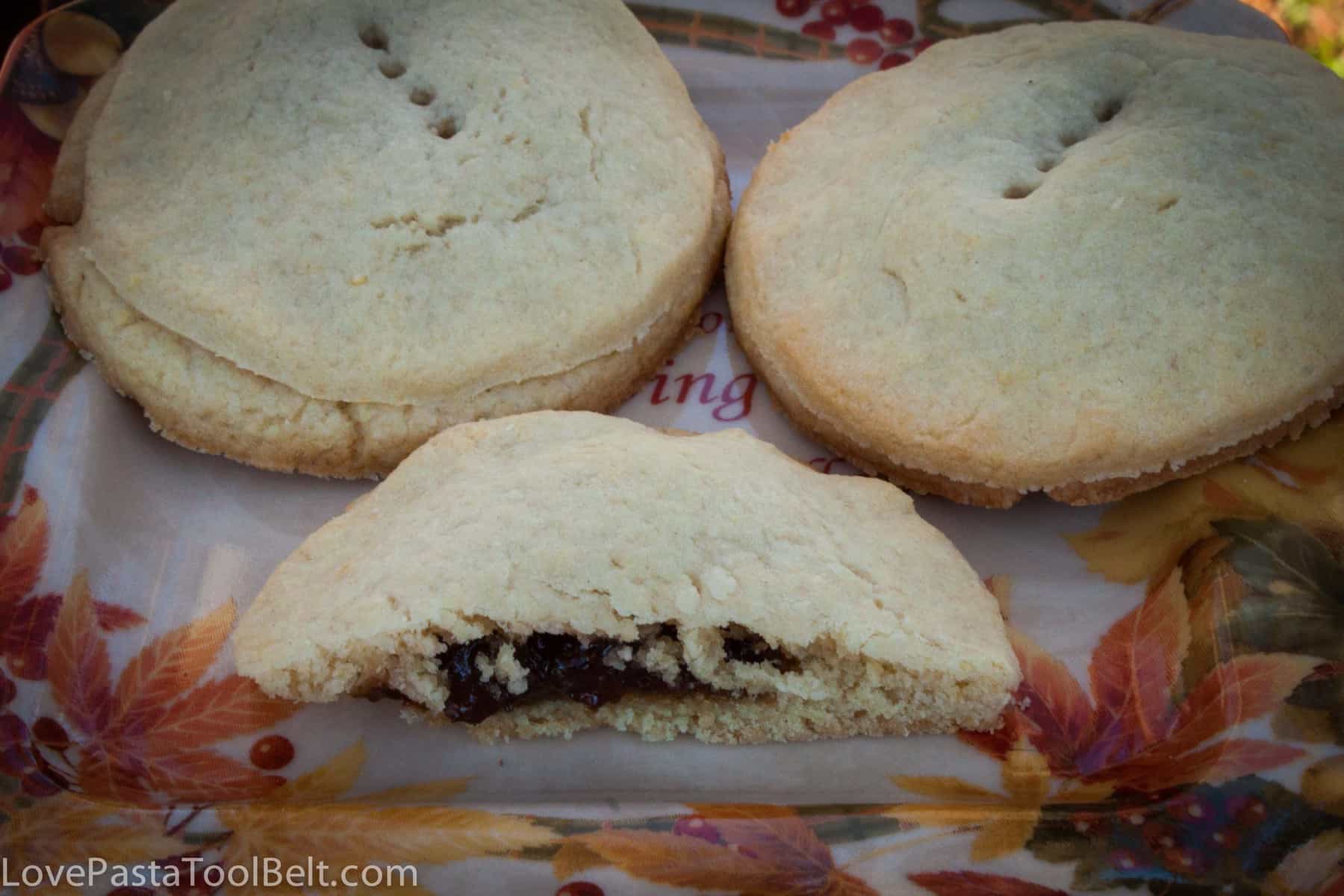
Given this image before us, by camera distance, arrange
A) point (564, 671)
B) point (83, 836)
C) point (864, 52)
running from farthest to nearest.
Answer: point (864, 52) < point (564, 671) < point (83, 836)

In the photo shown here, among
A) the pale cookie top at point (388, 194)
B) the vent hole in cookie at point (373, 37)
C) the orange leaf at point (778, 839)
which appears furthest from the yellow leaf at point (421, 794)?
the vent hole in cookie at point (373, 37)

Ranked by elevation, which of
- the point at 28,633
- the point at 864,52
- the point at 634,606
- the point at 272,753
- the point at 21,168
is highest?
the point at 864,52

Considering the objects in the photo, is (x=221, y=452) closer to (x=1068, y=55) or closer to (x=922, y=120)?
(x=922, y=120)

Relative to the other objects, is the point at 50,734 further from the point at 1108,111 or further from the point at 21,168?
the point at 1108,111

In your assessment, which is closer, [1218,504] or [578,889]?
[578,889]

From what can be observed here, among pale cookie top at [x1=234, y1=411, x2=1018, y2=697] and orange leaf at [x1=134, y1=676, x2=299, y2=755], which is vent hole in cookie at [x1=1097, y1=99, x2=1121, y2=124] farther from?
orange leaf at [x1=134, y1=676, x2=299, y2=755]

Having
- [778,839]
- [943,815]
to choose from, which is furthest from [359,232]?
[943,815]
